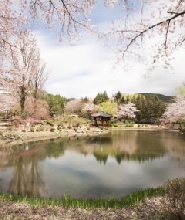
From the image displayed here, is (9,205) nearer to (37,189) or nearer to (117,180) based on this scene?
(37,189)

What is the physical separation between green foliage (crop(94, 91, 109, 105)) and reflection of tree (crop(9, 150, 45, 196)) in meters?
49.4

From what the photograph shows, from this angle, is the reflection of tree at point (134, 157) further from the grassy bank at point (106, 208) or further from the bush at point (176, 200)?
the bush at point (176, 200)

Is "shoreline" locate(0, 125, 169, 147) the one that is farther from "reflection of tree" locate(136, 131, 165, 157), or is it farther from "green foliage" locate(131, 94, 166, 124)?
"green foliage" locate(131, 94, 166, 124)

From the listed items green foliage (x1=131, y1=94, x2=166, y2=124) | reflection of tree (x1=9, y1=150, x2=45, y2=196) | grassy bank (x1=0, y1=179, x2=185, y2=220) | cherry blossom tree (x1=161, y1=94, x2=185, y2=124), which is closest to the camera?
grassy bank (x1=0, y1=179, x2=185, y2=220)

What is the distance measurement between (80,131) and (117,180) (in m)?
18.9

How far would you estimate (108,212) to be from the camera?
520 centimetres

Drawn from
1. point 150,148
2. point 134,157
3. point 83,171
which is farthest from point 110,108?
point 83,171

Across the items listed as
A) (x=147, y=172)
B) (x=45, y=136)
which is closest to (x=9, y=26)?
(x=147, y=172)

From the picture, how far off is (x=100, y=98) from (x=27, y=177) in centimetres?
5525

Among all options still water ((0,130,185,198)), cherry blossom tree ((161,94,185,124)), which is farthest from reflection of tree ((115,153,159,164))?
cherry blossom tree ((161,94,185,124))

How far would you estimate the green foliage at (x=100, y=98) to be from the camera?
62278 mm

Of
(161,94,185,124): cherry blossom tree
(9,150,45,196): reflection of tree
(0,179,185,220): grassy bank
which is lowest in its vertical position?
(9,150,45,196): reflection of tree

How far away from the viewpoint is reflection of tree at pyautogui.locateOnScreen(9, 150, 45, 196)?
25.5ft

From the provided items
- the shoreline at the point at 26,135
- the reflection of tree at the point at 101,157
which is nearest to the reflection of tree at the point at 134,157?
the reflection of tree at the point at 101,157
